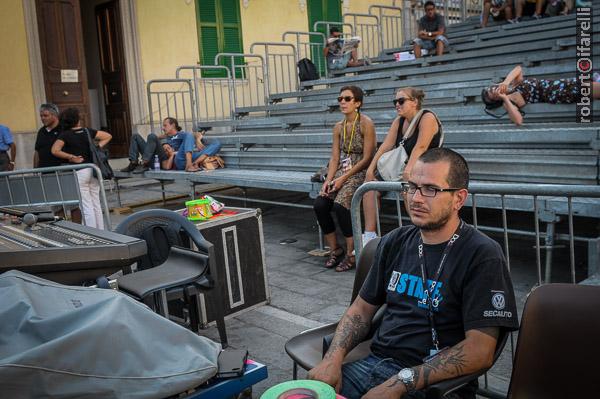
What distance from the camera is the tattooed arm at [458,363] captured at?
2213 millimetres

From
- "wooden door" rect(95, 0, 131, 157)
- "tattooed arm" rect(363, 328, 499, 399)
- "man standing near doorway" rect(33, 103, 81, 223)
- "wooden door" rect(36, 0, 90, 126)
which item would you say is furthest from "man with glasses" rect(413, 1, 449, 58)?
"tattooed arm" rect(363, 328, 499, 399)

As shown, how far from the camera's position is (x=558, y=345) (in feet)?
6.72

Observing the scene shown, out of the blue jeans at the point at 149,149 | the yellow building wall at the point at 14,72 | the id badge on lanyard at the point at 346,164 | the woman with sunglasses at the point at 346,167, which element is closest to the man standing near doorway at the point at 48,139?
the blue jeans at the point at 149,149

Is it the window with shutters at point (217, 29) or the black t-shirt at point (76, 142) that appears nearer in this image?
the black t-shirt at point (76, 142)

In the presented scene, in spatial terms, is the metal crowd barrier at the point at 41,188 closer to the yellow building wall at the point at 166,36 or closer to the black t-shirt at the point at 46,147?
the black t-shirt at the point at 46,147

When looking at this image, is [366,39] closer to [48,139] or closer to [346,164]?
[48,139]

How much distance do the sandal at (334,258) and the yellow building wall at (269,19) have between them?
1028 centimetres

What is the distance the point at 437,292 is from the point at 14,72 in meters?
11.7

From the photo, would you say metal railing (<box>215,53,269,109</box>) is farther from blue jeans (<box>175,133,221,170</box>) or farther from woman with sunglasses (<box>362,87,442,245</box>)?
woman with sunglasses (<box>362,87,442,245</box>)

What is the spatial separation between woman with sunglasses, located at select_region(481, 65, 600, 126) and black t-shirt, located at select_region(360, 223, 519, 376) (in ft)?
14.8

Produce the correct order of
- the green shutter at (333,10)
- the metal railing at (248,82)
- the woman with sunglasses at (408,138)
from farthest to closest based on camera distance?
the green shutter at (333,10) < the metal railing at (248,82) < the woman with sunglasses at (408,138)

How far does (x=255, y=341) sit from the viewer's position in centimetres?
433

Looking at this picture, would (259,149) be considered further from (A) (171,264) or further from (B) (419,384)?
(B) (419,384)

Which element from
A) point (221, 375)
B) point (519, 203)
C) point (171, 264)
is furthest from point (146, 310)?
point (519, 203)
